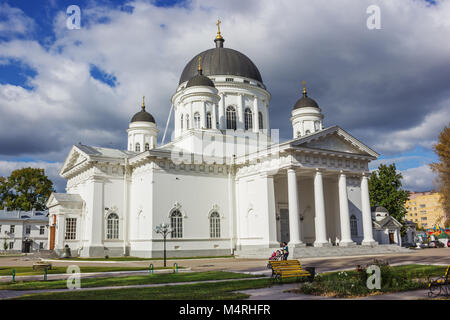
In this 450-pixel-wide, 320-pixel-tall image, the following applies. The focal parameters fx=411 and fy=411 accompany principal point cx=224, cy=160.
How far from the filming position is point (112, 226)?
111 ft

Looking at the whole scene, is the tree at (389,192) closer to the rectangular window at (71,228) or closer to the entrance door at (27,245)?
the rectangular window at (71,228)

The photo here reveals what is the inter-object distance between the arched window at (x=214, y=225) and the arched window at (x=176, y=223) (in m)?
2.83

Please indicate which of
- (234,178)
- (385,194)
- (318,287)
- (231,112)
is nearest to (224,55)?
(231,112)

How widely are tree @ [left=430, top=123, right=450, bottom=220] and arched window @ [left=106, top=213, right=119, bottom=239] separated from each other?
3147cm

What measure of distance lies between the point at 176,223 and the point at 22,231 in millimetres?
43949

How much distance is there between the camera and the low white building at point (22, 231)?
64812mm

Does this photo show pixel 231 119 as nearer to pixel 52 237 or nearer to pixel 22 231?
pixel 52 237

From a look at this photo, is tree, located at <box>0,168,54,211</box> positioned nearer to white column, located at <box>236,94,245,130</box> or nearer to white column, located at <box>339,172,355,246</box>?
white column, located at <box>236,94,245,130</box>

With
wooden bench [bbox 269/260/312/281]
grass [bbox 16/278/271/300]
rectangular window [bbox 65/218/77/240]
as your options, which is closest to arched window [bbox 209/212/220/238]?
rectangular window [bbox 65/218/77/240]

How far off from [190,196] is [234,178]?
4722 mm

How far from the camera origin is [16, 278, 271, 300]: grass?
10.9 meters

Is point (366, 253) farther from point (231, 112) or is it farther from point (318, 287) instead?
point (318, 287)

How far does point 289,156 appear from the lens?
102 ft

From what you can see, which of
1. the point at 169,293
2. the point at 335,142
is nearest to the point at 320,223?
the point at 335,142
